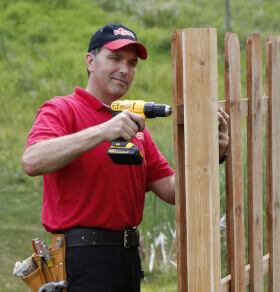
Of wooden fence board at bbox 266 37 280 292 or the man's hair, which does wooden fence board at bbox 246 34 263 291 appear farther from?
the man's hair

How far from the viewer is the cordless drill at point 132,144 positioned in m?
2.67

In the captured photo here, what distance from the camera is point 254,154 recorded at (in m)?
3.26

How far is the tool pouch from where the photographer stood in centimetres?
304

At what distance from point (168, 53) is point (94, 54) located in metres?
9.68

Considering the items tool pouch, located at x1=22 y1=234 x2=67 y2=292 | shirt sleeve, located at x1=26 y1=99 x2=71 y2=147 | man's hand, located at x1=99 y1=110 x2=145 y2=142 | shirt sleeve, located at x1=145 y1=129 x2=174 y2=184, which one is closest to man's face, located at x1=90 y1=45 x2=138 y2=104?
shirt sleeve, located at x1=26 y1=99 x2=71 y2=147

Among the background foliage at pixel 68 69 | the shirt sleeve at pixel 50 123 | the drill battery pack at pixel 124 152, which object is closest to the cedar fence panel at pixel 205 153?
the drill battery pack at pixel 124 152

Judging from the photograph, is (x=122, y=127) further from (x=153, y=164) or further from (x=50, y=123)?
(x=153, y=164)

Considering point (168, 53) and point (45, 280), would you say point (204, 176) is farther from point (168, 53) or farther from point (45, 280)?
point (168, 53)

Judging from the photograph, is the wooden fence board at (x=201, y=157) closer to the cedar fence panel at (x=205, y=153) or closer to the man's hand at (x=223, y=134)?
the cedar fence panel at (x=205, y=153)

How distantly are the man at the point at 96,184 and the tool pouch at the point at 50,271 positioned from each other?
3cm

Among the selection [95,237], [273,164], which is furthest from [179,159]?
[273,164]

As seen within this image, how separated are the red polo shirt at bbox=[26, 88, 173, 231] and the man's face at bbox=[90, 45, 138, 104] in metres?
0.08

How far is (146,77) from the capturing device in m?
11.9

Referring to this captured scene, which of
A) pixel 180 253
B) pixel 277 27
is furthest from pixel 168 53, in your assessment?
pixel 180 253
